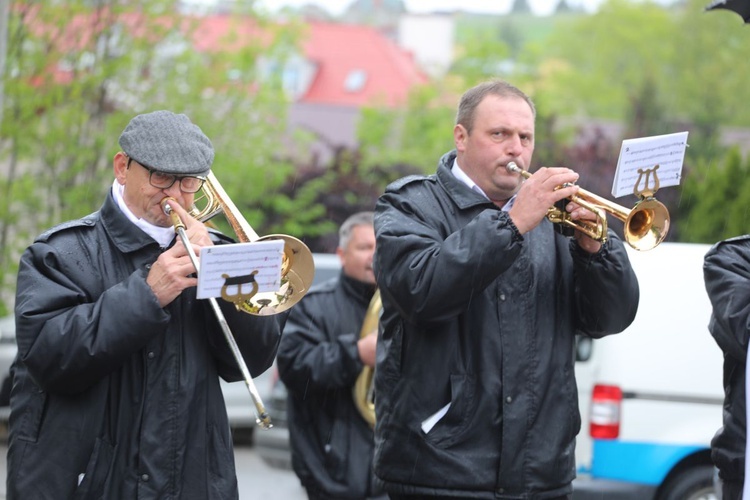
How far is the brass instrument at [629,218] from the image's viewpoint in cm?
431

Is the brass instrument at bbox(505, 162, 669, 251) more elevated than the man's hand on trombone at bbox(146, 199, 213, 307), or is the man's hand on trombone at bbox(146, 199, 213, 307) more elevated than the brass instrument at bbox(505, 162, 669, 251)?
the brass instrument at bbox(505, 162, 669, 251)

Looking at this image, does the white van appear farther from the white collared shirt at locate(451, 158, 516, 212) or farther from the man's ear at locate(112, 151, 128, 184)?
the man's ear at locate(112, 151, 128, 184)

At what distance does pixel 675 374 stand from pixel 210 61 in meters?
9.57

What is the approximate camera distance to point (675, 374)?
24.3 feet

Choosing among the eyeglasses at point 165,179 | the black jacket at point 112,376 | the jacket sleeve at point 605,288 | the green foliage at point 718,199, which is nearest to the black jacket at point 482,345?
the jacket sleeve at point 605,288

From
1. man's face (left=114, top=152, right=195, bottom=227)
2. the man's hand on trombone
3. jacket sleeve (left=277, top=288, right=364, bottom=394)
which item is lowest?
jacket sleeve (left=277, top=288, right=364, bottom=394)

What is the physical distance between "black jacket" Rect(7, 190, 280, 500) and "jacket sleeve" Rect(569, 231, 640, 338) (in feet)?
3.48

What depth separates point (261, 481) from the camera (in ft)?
33.2

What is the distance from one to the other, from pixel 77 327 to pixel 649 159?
6.16 feet

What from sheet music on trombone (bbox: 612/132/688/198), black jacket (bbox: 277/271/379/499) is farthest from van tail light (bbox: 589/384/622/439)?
sheet music on trombone (bbox: 612/132/688/198)

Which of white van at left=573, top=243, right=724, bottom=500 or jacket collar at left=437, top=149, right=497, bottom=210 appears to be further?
white van at left=573, top=243, right=724, bottom=500

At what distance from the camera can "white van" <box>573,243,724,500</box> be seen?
23.9 ft

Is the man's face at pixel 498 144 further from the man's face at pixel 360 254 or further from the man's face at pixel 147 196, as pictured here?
the man's face at pixel 360 254

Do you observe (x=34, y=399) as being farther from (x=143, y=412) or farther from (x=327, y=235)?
(x=327, y=235)
